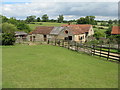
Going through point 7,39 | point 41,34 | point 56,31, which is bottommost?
point 7,39

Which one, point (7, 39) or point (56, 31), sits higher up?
point (56, 31)

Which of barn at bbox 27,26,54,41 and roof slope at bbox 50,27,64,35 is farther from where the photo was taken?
barn at bbox 27,26,54,41

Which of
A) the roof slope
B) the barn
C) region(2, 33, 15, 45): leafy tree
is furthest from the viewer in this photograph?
the barn

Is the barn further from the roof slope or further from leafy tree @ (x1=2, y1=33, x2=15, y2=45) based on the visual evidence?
leafy tree @ (x1=2, y1=33, x2=15, y2=45)

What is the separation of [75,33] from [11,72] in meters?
24.8

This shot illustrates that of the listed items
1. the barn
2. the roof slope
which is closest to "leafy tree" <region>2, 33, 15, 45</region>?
the barn

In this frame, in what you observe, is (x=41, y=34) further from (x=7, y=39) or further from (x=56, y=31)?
(x=7, y=39)

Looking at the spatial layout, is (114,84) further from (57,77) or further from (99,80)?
(57,77)

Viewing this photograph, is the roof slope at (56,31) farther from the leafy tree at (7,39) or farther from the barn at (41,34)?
the leafy tree at (7,39)

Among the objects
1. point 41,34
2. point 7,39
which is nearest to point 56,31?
point 41,34

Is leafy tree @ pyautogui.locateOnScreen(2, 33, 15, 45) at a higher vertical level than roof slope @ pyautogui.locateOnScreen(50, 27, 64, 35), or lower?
lower

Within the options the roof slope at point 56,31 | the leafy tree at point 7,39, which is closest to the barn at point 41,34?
the roof slope at point 56,31

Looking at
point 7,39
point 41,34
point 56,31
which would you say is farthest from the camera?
point 41,34

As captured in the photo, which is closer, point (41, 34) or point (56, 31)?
point (56, 31)
